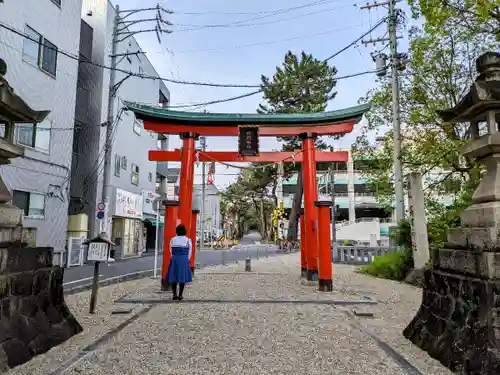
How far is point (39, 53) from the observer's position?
1616 cm

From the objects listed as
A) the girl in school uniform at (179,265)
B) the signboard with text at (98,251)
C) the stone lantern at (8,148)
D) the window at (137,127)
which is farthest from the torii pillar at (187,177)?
the window at (137,127)

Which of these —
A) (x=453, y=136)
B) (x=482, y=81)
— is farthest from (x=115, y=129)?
(x=482, y=81)

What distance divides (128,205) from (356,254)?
565 inches

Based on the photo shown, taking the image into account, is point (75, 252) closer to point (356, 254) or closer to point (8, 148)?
point (8, 148)

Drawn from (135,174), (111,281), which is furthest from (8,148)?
(135,174)

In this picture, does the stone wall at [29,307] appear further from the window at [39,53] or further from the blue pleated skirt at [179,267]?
the window at [39,53]

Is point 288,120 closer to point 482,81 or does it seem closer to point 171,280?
point 171,280

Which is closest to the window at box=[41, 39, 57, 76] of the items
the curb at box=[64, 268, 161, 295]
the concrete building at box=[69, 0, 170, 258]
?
the concrete building at box=[69, 0, 170, 258]

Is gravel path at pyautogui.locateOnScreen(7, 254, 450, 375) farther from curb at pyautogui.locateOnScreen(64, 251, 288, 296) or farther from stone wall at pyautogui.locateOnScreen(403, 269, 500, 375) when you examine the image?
curb at pyautogui.locateOnScreen(64, 251, 288, 296)

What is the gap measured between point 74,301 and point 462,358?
811cm

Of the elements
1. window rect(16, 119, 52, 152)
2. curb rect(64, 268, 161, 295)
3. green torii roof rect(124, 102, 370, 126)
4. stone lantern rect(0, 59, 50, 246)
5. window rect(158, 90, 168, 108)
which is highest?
window rect(158, 90, 168, 108)

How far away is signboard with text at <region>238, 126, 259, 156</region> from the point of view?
11586 mm

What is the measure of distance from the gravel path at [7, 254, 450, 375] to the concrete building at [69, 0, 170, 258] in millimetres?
10485

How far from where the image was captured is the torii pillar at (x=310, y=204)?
38.4 feet
